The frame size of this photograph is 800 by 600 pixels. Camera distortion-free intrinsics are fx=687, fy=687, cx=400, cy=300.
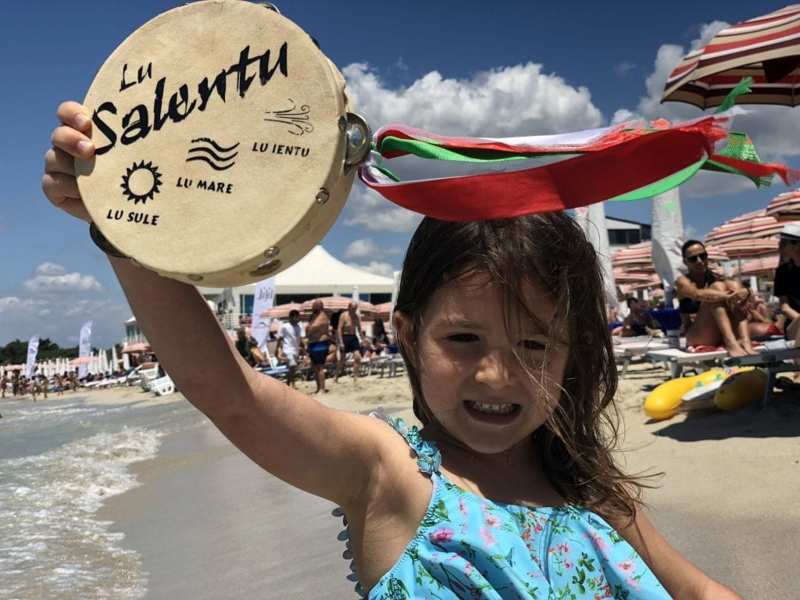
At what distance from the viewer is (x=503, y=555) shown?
108cm

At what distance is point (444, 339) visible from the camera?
1.18 m

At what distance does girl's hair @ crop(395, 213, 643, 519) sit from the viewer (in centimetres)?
118

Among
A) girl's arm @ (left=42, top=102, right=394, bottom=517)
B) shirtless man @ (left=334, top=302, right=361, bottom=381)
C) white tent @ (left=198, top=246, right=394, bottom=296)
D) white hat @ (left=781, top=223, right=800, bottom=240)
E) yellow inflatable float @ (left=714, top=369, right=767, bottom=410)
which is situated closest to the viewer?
girl's arm @ (left=42, top=102, right=394, bottom=517)

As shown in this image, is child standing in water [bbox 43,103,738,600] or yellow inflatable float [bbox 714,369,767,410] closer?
child standing in water [bbox 43,103,738,600]

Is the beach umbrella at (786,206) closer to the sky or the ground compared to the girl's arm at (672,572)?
closer to the sky

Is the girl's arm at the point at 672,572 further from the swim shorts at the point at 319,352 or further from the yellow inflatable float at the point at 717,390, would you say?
the swim shorts at the point at 319,352

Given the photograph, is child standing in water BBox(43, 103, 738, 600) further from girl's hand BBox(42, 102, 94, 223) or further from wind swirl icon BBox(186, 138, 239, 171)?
wind swirl icon BBox(186, 138, 239, 171)

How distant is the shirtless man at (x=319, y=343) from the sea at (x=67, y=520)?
281cm

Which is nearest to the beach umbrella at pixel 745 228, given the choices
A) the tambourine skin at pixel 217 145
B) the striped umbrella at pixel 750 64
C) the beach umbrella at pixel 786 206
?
the beach umbrella at pixel 786 206

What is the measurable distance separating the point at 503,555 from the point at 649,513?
2087mm

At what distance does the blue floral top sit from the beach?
118 centimetres

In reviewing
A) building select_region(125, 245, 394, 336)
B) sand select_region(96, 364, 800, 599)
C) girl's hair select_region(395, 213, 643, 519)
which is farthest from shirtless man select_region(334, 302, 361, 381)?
building select_region(125, 245, 394, 336)

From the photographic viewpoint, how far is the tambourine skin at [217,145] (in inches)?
36.3

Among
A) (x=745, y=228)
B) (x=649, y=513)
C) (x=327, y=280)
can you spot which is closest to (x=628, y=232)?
(x=327, y=280)
